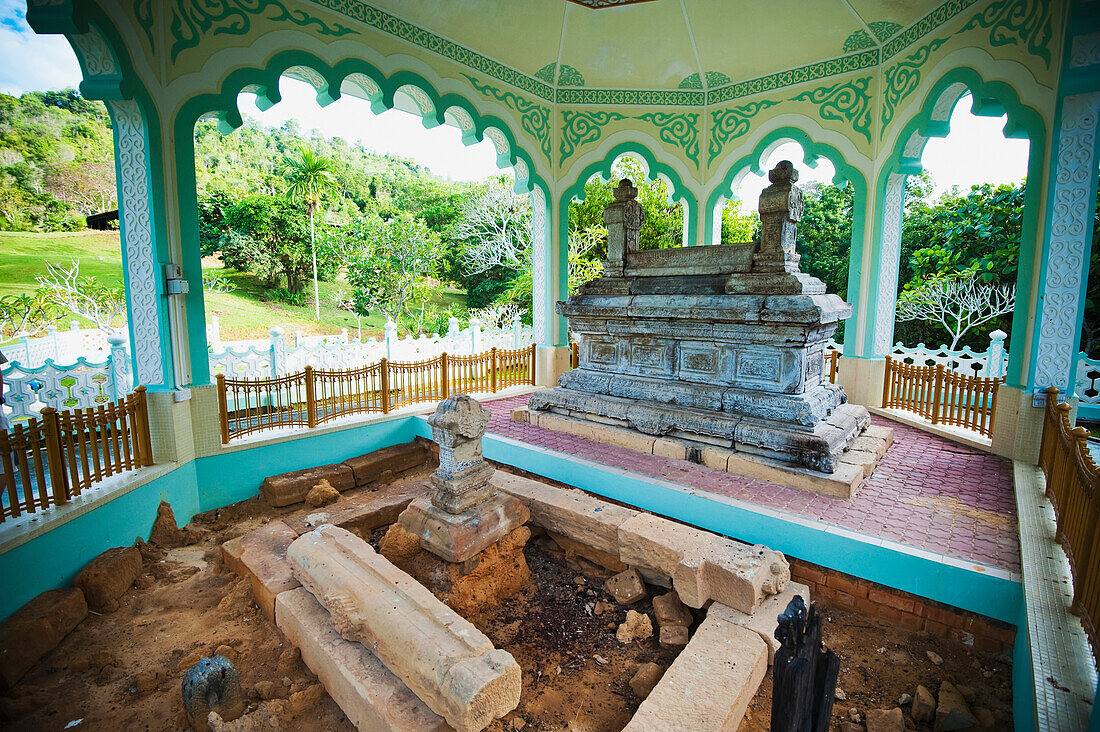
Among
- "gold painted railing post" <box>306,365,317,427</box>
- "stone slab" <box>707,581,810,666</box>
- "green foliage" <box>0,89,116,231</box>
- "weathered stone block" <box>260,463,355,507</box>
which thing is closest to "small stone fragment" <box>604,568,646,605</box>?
"stone slab" <box>707,581,810,666</box>

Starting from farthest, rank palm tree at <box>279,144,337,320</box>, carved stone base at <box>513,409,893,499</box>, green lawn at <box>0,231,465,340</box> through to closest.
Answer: palm tree at <box>279,144,337,320</box>
green lawn at <box>0,231,465,340</box>
carved stone base at <box>513,409,893,499</box>

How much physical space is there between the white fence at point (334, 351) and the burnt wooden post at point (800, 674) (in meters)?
6.69

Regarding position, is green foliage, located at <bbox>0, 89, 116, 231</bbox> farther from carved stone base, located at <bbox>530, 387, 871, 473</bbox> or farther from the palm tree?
carved stone base, located at <bbox>530, 387, 871, 473</bbox>

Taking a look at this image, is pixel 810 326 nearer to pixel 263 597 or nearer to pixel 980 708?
pixel 980 708

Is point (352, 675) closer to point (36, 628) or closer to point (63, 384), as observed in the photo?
point (36, 628)

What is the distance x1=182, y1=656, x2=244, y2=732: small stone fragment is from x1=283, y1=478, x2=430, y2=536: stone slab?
169 cm

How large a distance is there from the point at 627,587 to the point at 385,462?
3.92 m

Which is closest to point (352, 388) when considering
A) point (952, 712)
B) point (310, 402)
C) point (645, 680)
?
point (310, 402)

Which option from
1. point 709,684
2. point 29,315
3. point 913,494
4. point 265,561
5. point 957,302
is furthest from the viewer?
point 29,315

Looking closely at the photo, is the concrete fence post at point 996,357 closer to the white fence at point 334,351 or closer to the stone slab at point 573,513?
the stone slab at point 573,513

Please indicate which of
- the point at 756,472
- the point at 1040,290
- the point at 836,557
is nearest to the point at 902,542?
the point at 836,557

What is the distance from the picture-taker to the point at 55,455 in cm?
409

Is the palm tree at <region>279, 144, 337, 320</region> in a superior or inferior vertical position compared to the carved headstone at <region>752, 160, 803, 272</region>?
superior

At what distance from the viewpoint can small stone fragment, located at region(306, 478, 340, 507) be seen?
584cm
